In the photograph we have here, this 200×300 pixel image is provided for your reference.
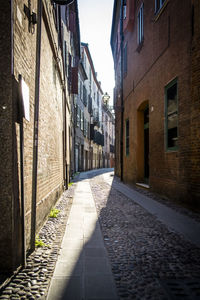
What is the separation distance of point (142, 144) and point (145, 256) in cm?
763

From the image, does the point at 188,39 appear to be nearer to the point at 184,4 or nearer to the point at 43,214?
the point at 184,4

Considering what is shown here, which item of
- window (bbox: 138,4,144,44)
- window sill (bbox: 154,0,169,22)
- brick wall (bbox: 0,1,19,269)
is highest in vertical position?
window (bbox: 138,4,144,44)

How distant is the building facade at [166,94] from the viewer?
518cm

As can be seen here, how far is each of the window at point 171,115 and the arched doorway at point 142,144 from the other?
3144 millimetres

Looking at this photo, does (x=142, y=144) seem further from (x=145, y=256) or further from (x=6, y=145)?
(x=6, y=145)

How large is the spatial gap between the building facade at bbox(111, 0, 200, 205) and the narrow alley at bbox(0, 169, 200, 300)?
157 cm

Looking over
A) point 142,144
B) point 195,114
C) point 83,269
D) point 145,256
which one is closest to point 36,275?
point 83,269

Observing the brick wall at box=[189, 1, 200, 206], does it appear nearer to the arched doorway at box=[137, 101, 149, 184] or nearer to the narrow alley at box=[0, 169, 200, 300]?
the narrow alley at box=[0, 169, 200, 300]

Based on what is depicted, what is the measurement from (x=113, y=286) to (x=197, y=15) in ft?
17.7

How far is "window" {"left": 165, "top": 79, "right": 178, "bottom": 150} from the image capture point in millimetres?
6141

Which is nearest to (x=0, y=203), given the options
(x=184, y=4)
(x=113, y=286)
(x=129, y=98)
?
(x=113, y=286)

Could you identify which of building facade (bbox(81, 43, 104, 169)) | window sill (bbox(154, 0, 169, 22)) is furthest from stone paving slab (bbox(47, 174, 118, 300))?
building facade (bbox(81, 43, 104, 169))

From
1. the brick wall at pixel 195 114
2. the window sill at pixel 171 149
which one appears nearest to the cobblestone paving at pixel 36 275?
the brick wall at pixel 195 114

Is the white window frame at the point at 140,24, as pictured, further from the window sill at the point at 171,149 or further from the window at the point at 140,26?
the window sill at the point at 171,149
